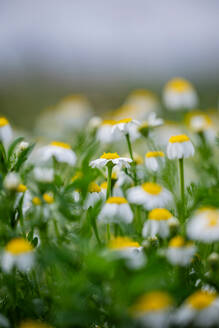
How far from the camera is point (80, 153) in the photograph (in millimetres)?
1251

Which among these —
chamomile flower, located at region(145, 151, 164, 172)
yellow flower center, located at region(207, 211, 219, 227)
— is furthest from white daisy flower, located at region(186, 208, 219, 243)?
chamomile flower, located at region(145, 151, 164, 172)

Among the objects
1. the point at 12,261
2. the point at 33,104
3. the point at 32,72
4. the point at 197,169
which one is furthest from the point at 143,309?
Result: the point at 32,72

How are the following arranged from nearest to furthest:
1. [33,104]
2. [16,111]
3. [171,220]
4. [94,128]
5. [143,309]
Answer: [143,309]
[171,220]
[94,128]
[16,111]
[33,104]

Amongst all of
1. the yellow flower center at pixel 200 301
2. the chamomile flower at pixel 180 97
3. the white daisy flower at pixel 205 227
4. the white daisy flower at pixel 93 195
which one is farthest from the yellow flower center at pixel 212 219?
the chamomile flower at pixel 180 97

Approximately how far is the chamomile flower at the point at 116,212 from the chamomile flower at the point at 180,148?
0.24 m

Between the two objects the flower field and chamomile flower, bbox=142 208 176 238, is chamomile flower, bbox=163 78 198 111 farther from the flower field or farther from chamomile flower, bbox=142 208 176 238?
chamomile flower, bbox=142 208 176 238

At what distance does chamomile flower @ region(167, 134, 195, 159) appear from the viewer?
1.05 m

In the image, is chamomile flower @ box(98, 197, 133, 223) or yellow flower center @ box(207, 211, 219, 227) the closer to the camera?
yellow flower center @ box(207, 211, 219, 227)

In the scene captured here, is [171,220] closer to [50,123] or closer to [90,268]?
[90,268]

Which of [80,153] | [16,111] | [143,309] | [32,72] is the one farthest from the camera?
[32,72]

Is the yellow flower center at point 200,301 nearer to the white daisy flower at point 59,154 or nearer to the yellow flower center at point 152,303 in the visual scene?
the yellow flower center at point 152,303

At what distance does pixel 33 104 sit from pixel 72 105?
1409 mm

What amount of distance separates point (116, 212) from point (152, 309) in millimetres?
324

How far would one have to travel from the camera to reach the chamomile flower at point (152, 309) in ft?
1.84
